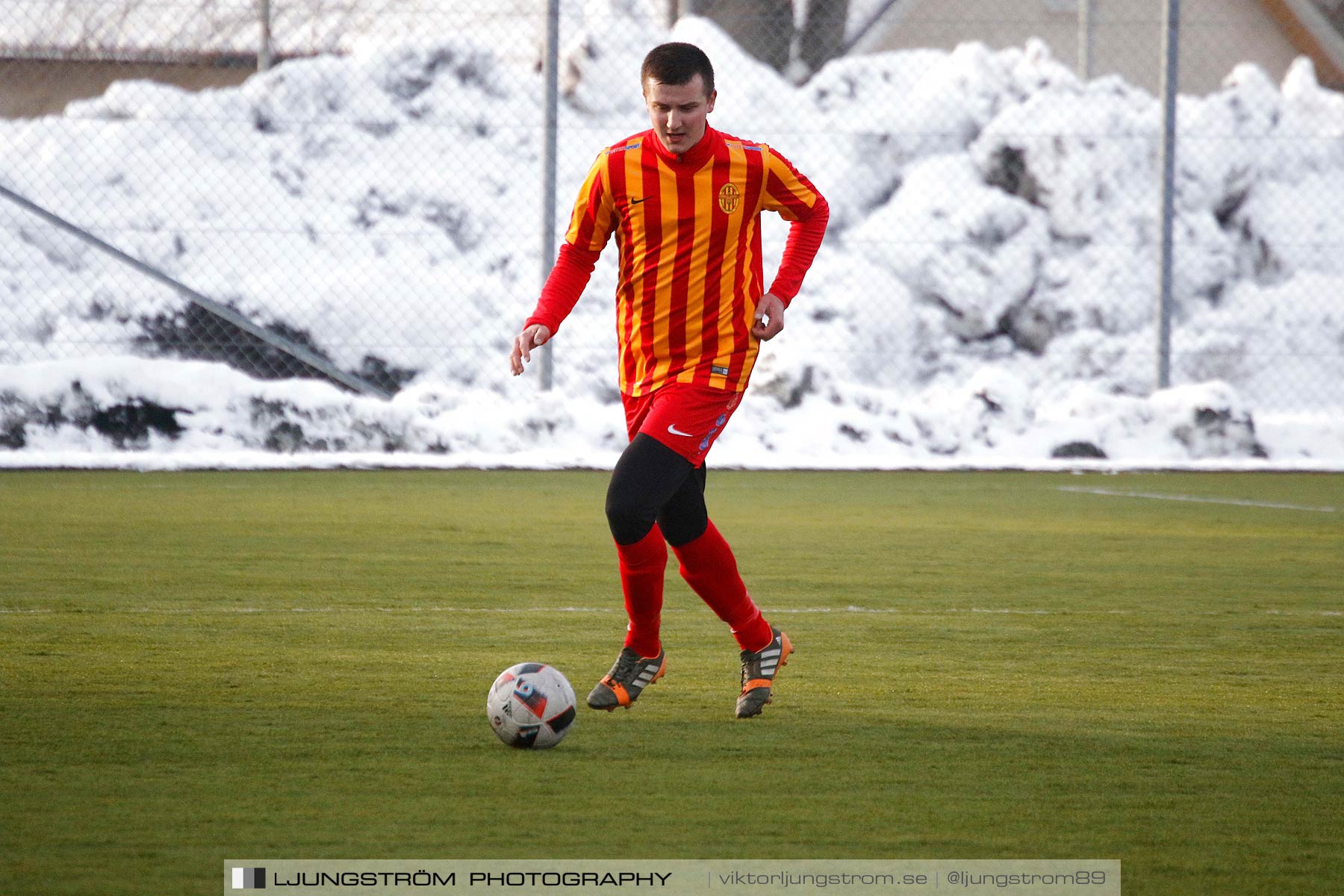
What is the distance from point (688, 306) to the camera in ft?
13.8

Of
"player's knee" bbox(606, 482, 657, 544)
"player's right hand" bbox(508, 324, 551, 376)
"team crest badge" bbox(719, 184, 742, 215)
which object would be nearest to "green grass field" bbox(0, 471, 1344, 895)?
"player's knee" bbox(606, 482, 657, 544)

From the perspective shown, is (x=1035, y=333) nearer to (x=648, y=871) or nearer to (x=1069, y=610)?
(x=1069, y=610)

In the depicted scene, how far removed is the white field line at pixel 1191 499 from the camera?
8906 millimetres

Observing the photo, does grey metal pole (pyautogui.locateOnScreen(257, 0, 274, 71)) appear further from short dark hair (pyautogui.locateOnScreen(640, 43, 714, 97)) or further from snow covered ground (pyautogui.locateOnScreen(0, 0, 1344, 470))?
short dark hair (pyautogui.locateOnScreen(640, 43, 714, 97))

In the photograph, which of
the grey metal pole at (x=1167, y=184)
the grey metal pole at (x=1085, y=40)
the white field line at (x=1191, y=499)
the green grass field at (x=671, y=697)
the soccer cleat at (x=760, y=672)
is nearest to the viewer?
the green grass field at (x=671, y=697)

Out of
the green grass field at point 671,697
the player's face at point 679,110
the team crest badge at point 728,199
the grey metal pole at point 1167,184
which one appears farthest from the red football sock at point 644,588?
the grey metal pole at point 1167,184

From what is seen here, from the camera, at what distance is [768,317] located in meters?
4.20

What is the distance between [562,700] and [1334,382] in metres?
13.4

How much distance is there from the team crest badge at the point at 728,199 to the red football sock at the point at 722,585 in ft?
2.52

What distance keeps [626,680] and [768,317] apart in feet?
3.05

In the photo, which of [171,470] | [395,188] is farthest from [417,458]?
[395,188]

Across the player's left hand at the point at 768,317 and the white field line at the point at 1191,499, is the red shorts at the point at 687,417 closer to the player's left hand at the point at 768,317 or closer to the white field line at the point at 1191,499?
the player's left hand at the point at 768,317

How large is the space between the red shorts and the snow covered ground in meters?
6.25

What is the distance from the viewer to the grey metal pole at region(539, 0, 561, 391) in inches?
428
